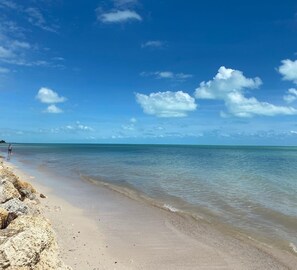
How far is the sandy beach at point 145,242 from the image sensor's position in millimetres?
10766

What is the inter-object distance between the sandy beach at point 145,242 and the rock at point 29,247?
128 inches

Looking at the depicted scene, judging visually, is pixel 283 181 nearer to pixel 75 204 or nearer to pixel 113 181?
pixel 113 181

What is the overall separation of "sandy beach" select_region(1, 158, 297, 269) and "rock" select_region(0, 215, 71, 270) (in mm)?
3259

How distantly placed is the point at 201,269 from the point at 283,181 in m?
24.9

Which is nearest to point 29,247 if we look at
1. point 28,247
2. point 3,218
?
point 28,247

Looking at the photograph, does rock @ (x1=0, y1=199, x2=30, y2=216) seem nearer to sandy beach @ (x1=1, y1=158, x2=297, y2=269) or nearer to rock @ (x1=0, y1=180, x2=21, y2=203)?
rock @ (x1=0, y1=180, x2=21, y2=203)

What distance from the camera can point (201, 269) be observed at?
10430 mm

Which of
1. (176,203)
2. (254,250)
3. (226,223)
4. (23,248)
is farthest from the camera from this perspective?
(176,203)

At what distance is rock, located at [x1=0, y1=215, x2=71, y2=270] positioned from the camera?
244 inches

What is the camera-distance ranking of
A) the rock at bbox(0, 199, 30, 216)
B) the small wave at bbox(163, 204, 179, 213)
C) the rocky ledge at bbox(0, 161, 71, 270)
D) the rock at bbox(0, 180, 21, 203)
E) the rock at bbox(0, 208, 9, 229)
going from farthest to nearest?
1. the small wave at bbox(163, 204, 179, 213)
2. the rock at bbox(0, 180, 21, 203)
3. the rock at bbox(0, 199, 30, 216)
4. the rock at bbox(0, 208, 9, 229)
5. the rocky ledge at bbox(0, 161, 71, 270)

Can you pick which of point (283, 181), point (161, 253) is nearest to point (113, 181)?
point (283, 181)

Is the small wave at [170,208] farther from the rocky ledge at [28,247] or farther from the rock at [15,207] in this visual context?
the rocky ledge at [28,247]

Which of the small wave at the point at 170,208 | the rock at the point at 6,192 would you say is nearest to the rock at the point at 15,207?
the rock at the point at 6,192

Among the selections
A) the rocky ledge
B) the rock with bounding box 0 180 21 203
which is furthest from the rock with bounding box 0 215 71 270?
the rock with bounding box 0 180 21 203
